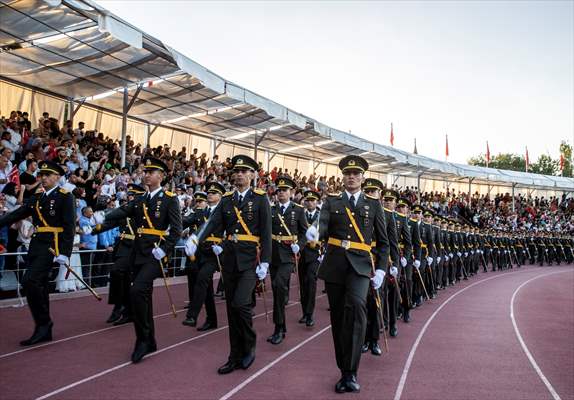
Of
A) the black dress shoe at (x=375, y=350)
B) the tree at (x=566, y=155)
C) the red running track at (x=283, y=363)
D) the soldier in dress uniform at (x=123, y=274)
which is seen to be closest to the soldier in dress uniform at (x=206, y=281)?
the red running track at (x=283, y=363)

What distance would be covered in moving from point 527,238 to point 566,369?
30356mm

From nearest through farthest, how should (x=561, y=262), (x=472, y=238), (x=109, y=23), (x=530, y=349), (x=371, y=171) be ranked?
(x=530, y=349) → (x=109, y=23) → (x=472, y=238) → (x=371, y=171) → (x=561, y=262)

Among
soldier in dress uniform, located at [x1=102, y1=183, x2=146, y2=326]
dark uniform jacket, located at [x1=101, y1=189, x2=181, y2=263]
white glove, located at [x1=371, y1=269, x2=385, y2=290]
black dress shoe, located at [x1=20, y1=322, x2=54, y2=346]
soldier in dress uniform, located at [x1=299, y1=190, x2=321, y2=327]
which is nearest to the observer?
white glove, located at [x1=371, y1=269, x2=385, y2=290]

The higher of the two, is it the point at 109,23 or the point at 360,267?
the point at 109,23

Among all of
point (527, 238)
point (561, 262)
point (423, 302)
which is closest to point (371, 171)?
point (527, 238)

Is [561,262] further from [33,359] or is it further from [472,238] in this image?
[33,359]

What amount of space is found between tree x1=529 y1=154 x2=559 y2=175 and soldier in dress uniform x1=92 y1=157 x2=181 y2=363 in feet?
325

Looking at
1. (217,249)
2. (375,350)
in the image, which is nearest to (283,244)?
(217,249)

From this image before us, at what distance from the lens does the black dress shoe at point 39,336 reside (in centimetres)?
677

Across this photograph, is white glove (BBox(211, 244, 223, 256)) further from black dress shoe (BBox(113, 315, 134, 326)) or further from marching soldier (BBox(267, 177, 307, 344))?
black dress shoe (BBox(113, 315, 134, 326))

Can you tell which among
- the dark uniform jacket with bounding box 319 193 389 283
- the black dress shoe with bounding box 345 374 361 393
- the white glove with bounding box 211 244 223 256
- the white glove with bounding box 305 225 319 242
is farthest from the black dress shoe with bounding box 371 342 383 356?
the white glove with bounding box 211 244 223 256

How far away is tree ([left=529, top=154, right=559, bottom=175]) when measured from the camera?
95.1 meters

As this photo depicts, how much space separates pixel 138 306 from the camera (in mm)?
6129

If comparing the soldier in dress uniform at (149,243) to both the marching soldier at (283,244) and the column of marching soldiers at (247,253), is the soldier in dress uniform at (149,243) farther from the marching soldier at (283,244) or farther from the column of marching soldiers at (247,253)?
the marching soldier at (283,244)
